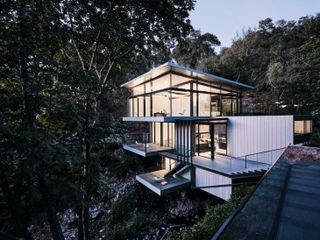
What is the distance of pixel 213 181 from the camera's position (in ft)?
24.0

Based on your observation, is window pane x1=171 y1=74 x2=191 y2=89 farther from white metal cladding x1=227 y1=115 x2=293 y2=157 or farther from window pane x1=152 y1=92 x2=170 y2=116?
white metal cladding x1=227 y1=115 x2=293 y2=157

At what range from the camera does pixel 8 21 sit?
2521 millimetres

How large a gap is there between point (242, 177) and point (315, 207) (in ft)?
15.0

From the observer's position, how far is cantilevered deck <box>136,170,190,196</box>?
7.64 metres

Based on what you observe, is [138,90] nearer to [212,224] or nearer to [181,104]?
[181,104]

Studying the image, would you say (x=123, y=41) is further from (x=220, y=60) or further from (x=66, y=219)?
(x=220, y=60)

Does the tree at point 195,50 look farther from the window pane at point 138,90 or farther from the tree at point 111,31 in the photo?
the tree at point 111,31

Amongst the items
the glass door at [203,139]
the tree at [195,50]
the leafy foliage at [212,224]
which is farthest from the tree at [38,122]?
the tree at [195,50]

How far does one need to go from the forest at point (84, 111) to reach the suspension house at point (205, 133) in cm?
100

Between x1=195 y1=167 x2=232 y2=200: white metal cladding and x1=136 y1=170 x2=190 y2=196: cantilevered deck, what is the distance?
2.23 feet

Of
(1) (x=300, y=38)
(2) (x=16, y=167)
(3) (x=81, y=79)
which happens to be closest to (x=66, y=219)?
(2) (x=16, y=167)

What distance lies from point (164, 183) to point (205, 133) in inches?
144

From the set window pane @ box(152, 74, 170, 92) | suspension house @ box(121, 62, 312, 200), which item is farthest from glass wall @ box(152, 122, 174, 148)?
window pane @ box(152, 74, 170, 92)

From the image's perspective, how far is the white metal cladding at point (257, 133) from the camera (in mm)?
7207
